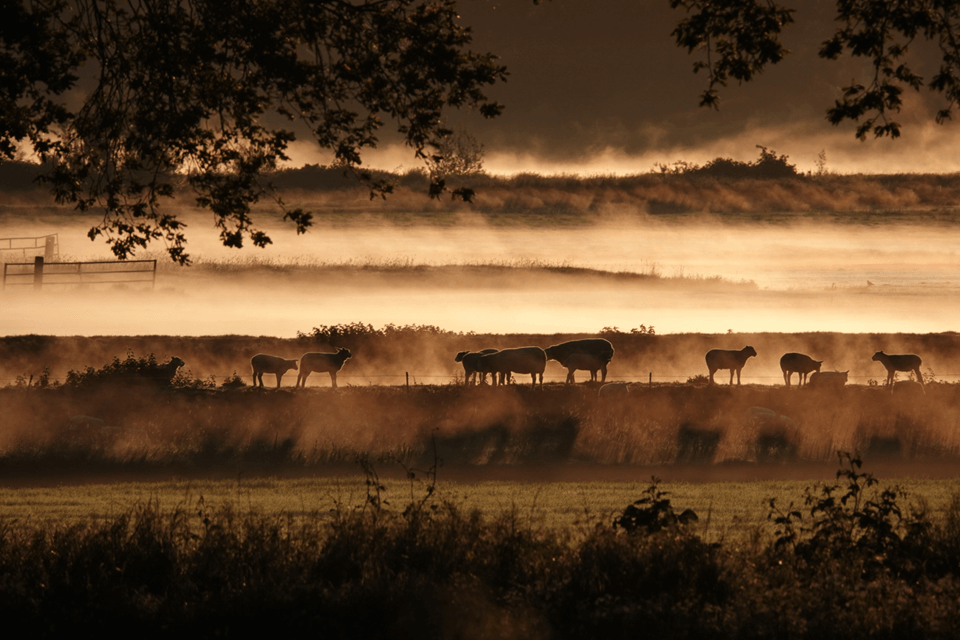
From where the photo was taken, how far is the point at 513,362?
41844 millimetres

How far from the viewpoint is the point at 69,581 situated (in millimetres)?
10164

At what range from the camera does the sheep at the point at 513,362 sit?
4119cm

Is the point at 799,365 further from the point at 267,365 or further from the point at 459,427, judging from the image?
the point at 267,365

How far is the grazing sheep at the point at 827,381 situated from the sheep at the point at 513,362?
11.2 m

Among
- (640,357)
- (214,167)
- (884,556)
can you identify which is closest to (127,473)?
(214,167)

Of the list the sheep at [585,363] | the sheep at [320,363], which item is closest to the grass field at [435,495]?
the sheep at [320,363]

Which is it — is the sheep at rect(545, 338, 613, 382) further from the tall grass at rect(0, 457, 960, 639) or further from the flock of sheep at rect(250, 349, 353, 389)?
the tall grass at rect(0, 457, 960, 639)

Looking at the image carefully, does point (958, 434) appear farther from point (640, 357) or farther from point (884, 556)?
point (884, 556)

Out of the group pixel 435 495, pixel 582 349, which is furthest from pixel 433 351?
pixel 435 495

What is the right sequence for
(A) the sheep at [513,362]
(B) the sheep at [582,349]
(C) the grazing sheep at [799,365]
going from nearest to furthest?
1. (A) the sheep at [513,362]
2. (C) the grazing sheep at [799,365]
3. (B) the sheep at [582,349]

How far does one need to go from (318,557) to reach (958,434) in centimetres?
3208

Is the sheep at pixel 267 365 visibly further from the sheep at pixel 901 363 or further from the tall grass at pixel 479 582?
the tall grass at pixel 479 582

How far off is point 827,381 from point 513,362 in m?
13.3

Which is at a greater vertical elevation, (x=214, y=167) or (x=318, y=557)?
(x=214, y=167)
